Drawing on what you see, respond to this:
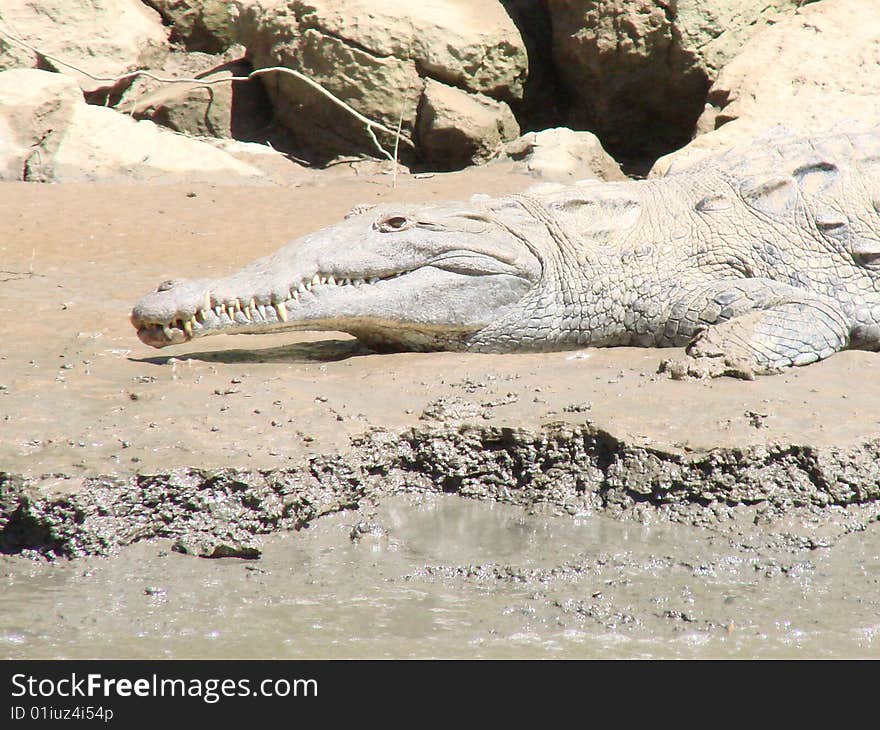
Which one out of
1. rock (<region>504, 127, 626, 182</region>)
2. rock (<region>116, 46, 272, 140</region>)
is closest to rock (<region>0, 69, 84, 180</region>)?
rock (<region>116, 46, 272, 140</region>)

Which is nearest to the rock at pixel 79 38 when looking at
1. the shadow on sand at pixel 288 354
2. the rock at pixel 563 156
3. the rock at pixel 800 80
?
the rock at pixel 563 156

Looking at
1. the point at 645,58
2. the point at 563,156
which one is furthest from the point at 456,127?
the point at 645,58

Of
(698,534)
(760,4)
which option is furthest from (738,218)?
(760,4)

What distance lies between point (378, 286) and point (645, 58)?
6257 mm

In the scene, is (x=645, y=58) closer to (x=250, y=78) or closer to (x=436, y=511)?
(x=250, y=78)

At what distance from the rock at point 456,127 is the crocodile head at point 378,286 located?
516 centimetres

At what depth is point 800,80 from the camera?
9039mm

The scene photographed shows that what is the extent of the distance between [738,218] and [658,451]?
6.64 feet

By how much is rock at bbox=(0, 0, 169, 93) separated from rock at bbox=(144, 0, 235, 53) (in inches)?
24.4

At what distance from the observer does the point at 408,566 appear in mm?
3617

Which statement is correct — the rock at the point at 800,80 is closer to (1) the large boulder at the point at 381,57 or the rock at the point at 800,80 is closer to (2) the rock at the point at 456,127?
(2) the rock at the point at 456,127

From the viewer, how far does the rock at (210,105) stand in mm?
11008

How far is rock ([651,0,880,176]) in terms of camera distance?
8750mm

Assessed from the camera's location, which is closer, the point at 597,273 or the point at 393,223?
the point at 393,223
